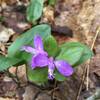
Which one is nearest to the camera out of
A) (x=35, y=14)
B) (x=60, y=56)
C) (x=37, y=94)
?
(x=60, y=56)

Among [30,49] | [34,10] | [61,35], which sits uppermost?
[30,49]


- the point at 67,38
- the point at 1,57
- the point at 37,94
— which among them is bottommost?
the point at 37,94

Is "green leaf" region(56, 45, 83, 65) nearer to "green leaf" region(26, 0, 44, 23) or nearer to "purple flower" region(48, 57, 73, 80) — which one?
"purple flower" region(48, 57, 73, 80)

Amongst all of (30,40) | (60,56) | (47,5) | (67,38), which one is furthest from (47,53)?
(47,5)

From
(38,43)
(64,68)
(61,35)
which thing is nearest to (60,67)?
(64,68)

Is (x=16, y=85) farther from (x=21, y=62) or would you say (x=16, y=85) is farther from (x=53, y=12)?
(x=53, y=12)

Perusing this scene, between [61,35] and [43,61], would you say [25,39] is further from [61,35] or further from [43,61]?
[61,35]

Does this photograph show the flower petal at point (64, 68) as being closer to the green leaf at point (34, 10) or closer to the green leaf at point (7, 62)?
the green leaf at point (7, 62)
